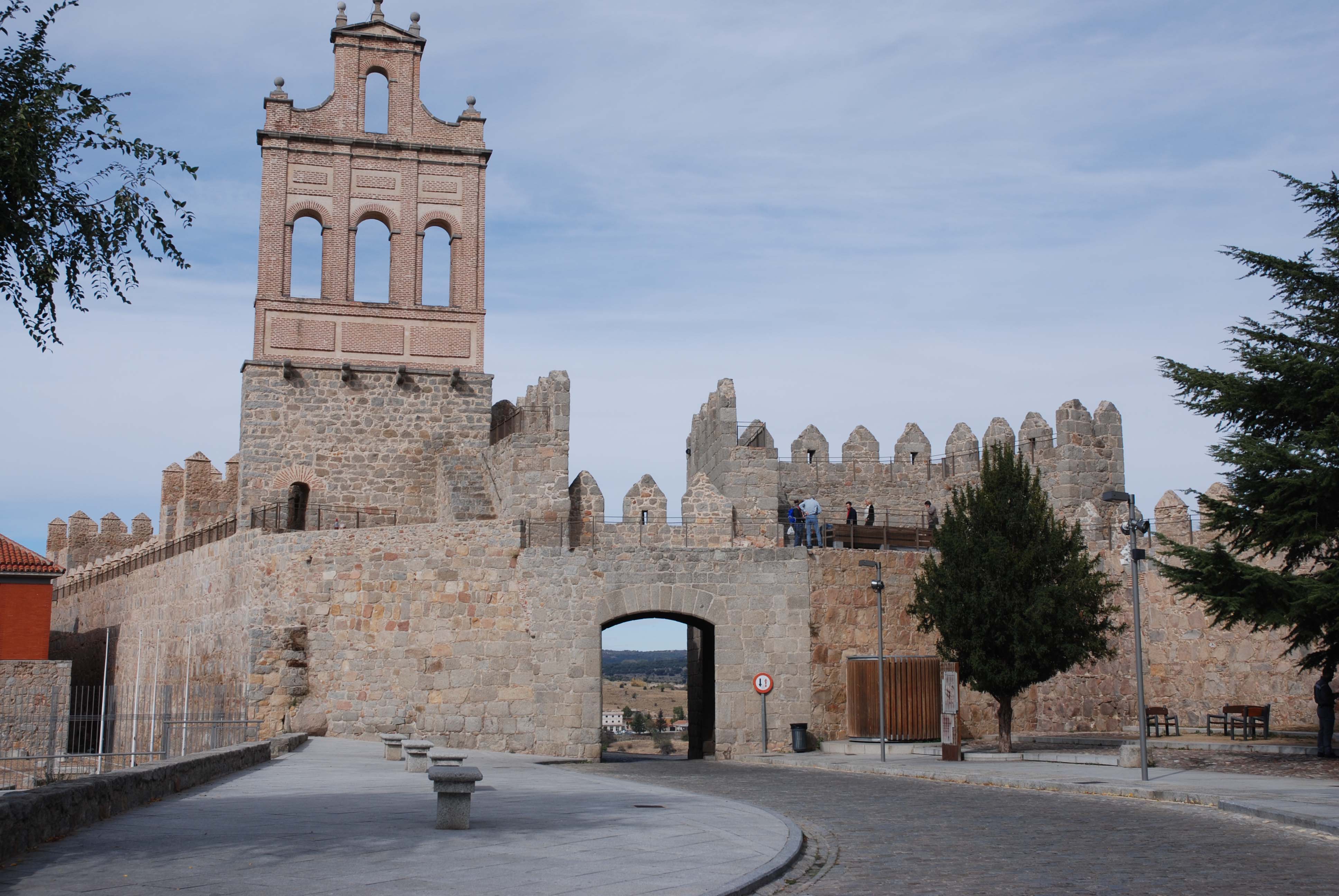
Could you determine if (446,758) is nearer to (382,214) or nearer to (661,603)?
(661,603)

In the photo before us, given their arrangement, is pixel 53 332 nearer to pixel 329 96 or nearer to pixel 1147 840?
pixel 1147 840

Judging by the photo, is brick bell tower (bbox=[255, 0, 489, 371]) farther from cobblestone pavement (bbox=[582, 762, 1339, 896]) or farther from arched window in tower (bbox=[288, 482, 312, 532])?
cobblestone pavement (bbox=[582, 762, 1339, 896])

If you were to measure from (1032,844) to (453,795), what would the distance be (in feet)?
14.3

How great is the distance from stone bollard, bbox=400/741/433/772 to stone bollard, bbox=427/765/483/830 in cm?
639

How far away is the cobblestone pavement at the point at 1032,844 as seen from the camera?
8.22 m

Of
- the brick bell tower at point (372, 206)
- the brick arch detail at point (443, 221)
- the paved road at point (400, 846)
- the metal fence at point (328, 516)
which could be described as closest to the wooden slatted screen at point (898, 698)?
the paved road at point (400, 846)

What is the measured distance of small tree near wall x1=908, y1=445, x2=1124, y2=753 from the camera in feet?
65.0

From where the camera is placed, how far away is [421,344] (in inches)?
1083

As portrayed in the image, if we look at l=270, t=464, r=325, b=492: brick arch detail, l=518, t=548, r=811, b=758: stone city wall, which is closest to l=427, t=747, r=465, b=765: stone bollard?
l=518, t=548, r=811, b=758: stone city wall

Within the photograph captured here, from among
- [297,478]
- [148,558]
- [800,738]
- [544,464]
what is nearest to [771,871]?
[800,738]

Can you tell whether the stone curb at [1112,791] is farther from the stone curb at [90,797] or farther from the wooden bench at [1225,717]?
the stone curb at [90,797]

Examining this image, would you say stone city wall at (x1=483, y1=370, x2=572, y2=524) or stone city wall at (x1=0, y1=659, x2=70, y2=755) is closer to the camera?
stone city wall at (x1=483, y1=370, x2=572, y2=524)

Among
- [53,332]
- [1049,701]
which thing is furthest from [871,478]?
[53,332]

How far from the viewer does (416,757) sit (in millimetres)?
16609
